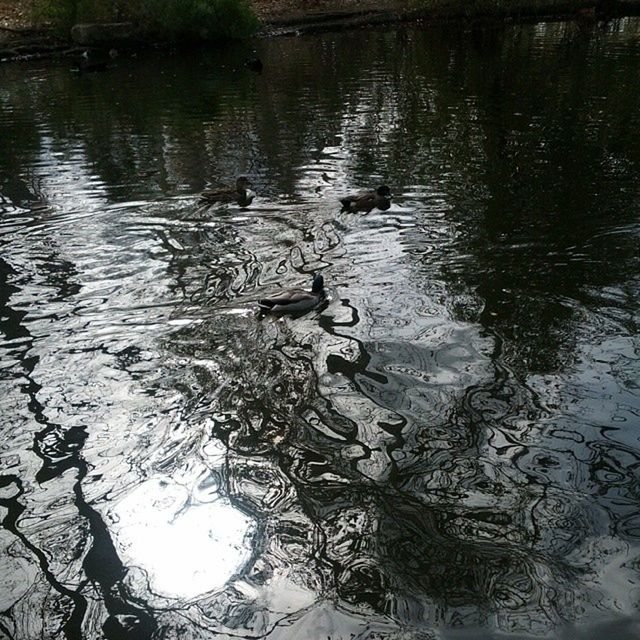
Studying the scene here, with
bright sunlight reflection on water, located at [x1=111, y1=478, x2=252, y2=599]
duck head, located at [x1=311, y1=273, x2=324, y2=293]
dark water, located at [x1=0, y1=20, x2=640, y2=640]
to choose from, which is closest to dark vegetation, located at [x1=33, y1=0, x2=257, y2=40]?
dark water, located at [x1=0, y1=20, x2=640, y2=640]

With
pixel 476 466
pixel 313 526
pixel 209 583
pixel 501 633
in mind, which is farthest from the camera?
pixel 476 466

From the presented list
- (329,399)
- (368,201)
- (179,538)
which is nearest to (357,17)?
(368,201)

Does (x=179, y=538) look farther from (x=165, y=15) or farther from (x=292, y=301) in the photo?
(x=165, y=15)

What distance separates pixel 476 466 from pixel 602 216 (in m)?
6.28

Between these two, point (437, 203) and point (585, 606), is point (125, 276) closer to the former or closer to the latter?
point (437, 203)

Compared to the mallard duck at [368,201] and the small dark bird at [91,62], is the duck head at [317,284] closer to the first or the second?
the mallard duck at [368,201]

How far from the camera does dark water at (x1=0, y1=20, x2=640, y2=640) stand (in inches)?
178

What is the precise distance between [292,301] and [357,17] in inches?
1572

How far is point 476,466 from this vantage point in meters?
5.55

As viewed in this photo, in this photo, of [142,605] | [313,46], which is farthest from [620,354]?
[313,46]

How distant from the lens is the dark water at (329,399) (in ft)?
14.8

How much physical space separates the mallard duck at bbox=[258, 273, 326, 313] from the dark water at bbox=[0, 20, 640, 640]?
172 millimetres

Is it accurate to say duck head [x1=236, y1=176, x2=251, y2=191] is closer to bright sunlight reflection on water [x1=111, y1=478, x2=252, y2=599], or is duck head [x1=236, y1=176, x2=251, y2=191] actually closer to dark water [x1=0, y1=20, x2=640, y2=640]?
dark water [x1=0, y1=20, x2=640, y2=640]

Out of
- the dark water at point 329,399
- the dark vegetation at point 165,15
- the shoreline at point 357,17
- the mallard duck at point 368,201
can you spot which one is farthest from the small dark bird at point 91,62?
the mallard duck at point 368,201
